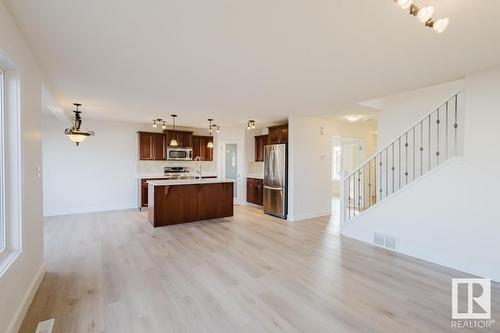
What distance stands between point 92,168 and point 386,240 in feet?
23.9

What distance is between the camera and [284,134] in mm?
6367

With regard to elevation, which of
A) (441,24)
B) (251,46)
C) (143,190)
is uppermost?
(251,46)

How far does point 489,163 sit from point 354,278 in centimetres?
223

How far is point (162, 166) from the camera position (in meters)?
7.80

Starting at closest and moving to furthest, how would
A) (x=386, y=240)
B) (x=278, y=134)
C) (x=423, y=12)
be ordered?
(x=423, y=12) → (x=386, y=240) → (x=278, y=134)

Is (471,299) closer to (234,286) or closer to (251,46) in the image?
(234,286)

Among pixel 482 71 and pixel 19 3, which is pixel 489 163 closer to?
pixel 482 71

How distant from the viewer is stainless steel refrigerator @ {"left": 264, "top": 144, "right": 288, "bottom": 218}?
6.12 metres

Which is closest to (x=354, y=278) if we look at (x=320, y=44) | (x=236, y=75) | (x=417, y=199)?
(x=417, y=199)

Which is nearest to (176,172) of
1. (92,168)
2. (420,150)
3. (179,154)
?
(179,154)

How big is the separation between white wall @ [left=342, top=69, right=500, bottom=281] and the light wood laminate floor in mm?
269

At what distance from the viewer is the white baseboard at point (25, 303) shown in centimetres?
198

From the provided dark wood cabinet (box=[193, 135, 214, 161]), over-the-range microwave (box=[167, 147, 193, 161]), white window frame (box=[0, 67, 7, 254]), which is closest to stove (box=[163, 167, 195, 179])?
over-the-range microwave (box=[167, 147, 193, 161])

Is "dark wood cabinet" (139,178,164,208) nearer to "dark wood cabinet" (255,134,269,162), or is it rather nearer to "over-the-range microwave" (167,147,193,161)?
"over-the-range microwave" (167,147,193,161)
